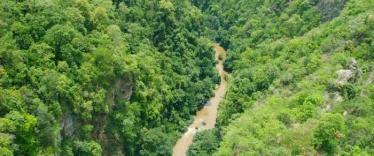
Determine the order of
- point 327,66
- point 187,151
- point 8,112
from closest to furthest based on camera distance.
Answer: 1. point 8,112
2. point 327,66
3. point 187,151

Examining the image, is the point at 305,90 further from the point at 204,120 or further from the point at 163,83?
the point at 204,120

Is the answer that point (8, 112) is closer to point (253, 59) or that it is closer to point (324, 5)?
point (253, 59)

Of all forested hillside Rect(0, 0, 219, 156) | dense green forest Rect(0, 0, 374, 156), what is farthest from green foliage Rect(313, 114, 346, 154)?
forested hillside Rect(0, 0, 219, 156)

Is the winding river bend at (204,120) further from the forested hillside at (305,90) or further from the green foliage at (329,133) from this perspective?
the green foliage at (329,133)

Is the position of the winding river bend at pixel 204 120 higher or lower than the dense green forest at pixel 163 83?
lower

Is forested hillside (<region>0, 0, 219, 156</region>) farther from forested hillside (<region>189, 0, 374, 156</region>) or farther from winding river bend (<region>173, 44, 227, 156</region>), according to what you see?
forested hillside (<region>189, 0, 374, 156</region>)

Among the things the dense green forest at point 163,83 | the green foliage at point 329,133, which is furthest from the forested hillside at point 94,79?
the green foliage at point 329,133

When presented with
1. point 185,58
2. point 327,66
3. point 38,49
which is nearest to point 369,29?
point 327,66
